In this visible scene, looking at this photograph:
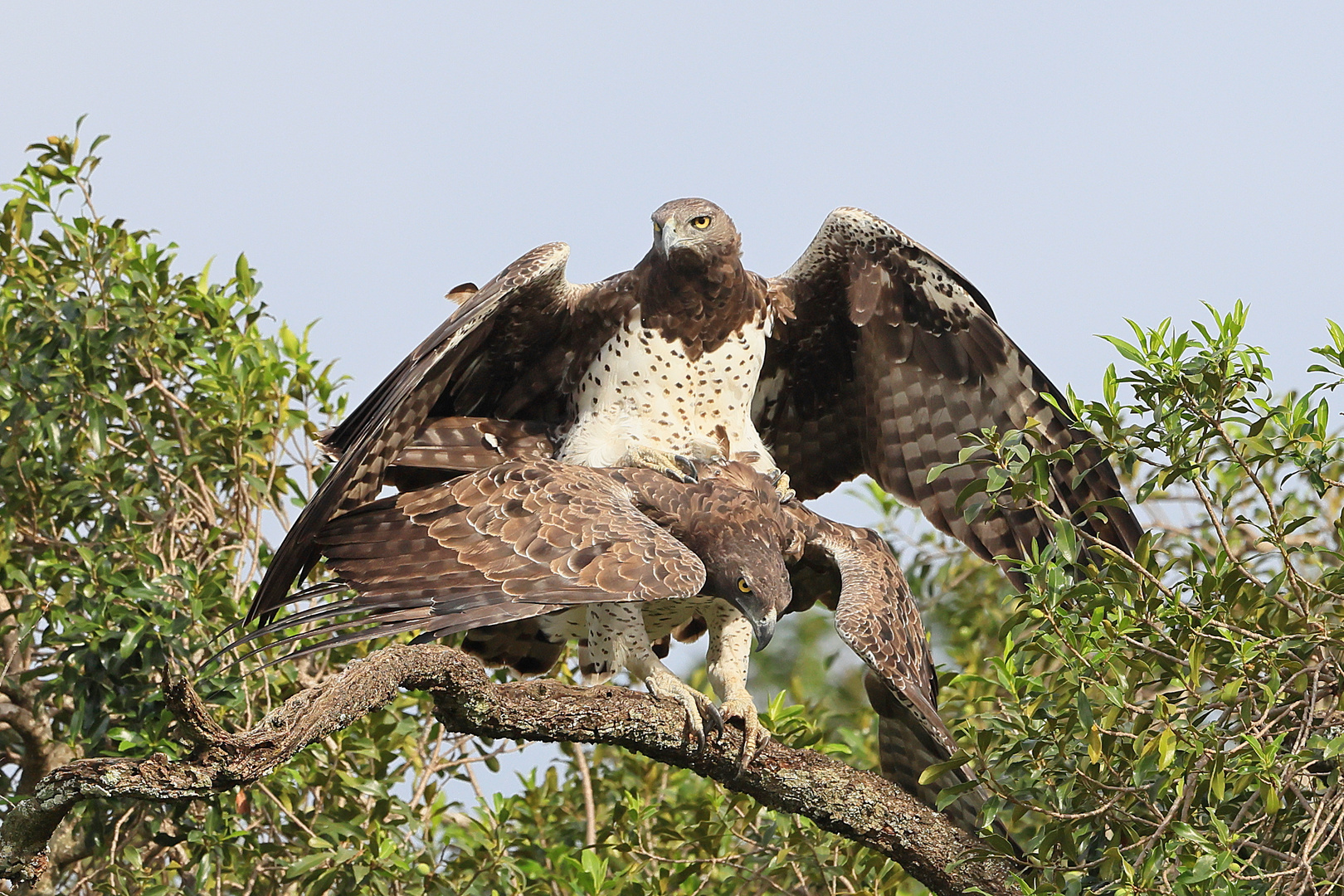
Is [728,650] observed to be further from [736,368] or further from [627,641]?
[736,368]

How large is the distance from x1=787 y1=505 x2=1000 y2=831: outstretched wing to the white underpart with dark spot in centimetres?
42

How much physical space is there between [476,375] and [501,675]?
108cm

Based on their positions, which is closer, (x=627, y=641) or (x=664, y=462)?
(x=627, y=641)

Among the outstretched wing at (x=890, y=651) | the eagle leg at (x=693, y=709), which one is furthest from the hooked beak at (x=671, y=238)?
the eagle leg at (x=693, y=709)

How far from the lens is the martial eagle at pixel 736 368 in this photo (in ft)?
16.6

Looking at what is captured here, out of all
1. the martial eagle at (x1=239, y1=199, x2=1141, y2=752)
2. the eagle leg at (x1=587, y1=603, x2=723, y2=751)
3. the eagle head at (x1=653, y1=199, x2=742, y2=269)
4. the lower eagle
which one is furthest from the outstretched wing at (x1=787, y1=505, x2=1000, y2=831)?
the eagle head at (x1=653, y1=199, x2=742, y2=269)

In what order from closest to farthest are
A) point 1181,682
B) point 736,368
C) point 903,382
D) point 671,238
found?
point 1181,682, point 671,238, point 736,368, point 903,382

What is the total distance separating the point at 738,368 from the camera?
528cm

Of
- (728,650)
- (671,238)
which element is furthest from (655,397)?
(728,650)

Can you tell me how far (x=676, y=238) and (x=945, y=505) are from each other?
1.48m

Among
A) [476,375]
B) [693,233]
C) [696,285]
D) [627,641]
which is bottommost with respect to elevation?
[627,641]

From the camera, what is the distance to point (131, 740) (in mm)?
Answer: 4684

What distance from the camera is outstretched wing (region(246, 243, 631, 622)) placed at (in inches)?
182

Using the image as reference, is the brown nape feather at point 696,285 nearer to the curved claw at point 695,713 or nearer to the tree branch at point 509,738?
the curved claw at point 695,713
